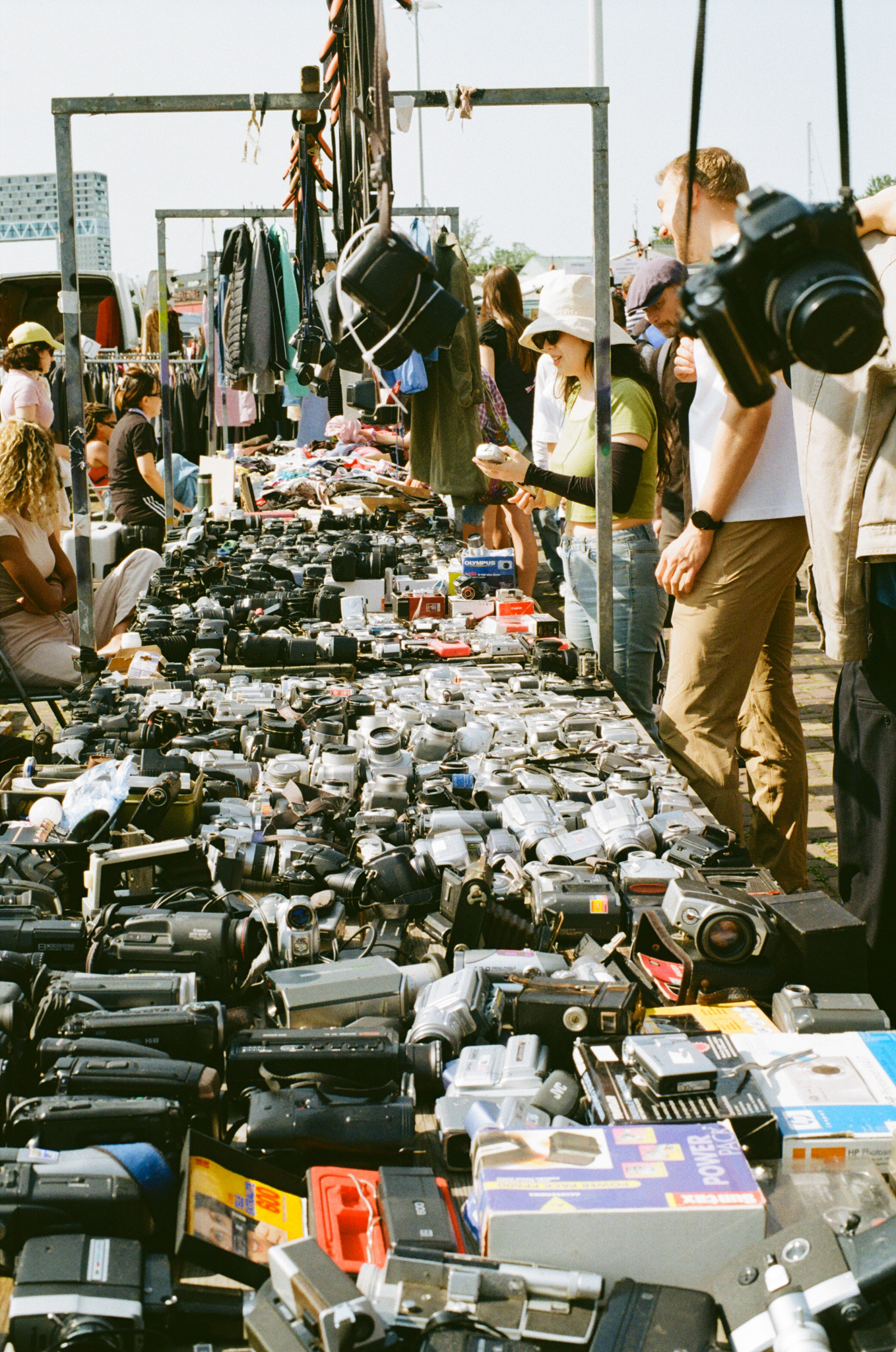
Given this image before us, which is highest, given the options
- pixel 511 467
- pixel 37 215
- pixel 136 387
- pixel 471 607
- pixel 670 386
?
pixel 37 215

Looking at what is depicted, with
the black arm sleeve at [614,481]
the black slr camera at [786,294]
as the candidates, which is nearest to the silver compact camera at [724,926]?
the black slr camera at [786,294]

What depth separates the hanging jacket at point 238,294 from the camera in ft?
25.7

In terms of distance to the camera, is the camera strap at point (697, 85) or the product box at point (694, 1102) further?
the product box at point (694, 1102)

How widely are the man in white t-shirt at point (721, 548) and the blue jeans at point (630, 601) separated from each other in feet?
2.40

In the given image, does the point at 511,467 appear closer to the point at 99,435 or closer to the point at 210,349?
the point at 99,435

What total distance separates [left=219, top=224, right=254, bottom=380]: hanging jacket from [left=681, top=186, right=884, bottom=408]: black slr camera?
6860mm

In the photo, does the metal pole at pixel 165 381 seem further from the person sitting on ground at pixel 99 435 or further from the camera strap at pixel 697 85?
the camera strap at pixel 697 85

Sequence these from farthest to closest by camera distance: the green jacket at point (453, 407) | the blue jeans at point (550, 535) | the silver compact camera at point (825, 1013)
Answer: the blue jeans at point (550, 535), the green jacket at point (453, 407), the silver compact camera at point (825, 1013)

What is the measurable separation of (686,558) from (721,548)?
92 millimetres

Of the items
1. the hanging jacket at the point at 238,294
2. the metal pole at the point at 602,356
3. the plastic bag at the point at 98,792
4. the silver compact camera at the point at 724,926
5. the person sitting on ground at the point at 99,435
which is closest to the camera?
the silver compact camera at the point at 724,926

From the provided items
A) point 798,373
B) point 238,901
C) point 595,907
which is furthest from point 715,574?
point 238,901

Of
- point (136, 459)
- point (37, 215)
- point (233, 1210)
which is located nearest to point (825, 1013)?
point (233, 1210)

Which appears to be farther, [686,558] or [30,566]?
[30,566]

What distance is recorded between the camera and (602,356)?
3.71 m
